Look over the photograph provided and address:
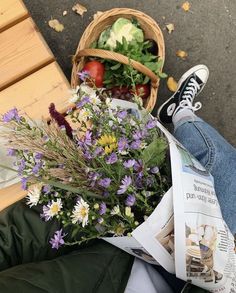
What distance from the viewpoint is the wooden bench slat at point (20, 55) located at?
4.91 feet

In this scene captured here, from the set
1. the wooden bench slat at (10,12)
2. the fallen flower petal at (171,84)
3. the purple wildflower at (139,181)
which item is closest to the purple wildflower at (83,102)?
the purple wildflower at (139,181)

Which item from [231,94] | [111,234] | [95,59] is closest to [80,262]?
[111,234]

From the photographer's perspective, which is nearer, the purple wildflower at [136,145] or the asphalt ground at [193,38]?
the purple wildflower at [136,145]

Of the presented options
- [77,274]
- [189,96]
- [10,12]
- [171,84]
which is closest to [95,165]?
[77,274]

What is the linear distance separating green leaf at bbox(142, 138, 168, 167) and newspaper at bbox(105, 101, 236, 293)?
→ 0.03 meters

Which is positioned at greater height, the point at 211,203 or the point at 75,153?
the point at 75,153

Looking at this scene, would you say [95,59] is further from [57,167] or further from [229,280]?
[229,280]

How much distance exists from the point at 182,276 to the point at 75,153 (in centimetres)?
40

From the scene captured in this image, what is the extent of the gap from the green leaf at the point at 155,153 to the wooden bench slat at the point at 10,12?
2.31 feet

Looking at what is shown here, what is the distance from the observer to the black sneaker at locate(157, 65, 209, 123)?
1.88m

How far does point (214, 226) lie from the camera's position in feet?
3.73

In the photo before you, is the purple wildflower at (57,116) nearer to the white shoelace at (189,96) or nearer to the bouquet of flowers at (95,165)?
the bouquet of flowers at (95,165)

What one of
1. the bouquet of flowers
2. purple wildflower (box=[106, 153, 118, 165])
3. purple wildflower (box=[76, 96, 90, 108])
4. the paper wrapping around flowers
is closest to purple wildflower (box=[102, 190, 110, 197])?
the bouquet of flowers

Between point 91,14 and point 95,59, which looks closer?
point 95,59
